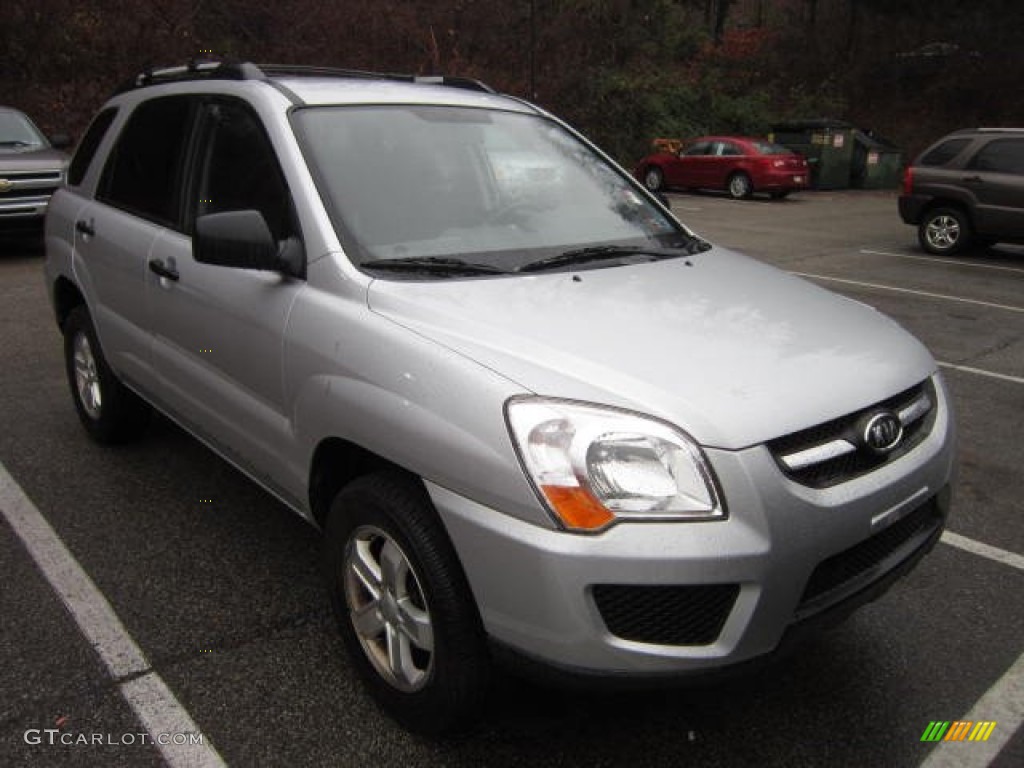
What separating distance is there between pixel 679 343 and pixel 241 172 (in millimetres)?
1751

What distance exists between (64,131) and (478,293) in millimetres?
18548

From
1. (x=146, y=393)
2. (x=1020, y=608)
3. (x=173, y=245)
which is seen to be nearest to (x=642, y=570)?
(x=1020, y=608)

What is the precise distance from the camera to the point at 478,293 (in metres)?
2.48

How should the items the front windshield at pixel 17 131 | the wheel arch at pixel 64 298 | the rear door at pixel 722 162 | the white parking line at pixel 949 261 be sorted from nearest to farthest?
the wheel arch at pixel 64 298
the front windshield at pixel 17 131
the white parking line at pixel 949 261
the rear door at pixel 722 162

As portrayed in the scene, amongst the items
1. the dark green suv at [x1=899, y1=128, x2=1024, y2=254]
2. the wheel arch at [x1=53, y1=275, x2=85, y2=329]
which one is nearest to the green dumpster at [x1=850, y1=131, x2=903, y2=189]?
the dark green suv at [x1=899, y1=128, x2=1024, y2=254]

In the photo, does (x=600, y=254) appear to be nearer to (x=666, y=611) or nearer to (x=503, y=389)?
(x=503, y=389)

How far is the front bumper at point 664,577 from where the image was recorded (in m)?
1.89

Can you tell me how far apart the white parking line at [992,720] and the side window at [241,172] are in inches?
95.4

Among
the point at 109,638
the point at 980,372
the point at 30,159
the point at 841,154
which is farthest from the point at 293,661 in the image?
the point at 841,154

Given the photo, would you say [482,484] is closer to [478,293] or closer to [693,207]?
[478,293]

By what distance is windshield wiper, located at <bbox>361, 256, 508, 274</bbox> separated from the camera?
2609 millimetres

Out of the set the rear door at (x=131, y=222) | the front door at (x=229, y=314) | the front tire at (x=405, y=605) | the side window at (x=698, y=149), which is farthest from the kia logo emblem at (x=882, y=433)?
the side window at (x=698, y=149)

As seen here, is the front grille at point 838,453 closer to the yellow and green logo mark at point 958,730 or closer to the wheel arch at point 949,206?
the yellow and green logo mark at point 958,730

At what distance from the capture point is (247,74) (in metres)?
3.21
